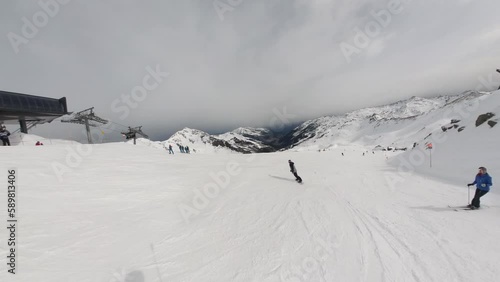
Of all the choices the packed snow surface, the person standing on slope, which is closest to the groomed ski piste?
the packed snow surface

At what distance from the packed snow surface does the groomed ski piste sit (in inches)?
1.5

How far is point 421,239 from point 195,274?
287 inches

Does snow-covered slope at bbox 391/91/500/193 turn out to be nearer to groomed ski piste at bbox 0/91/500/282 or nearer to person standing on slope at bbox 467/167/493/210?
groomed ski piste at bbox 0/91/500/282

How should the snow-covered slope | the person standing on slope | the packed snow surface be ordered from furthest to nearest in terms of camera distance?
the snow-covered slope
the person standing on slope
the packed snow surface

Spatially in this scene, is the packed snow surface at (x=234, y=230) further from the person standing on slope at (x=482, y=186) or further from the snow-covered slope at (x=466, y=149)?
the snow-covered slope at (x=466, y=149)

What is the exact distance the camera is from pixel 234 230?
7.77 metres

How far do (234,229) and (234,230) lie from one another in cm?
9

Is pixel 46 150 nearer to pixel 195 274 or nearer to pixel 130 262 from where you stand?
pixel 130 262

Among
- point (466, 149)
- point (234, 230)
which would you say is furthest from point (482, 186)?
point (466, 149)

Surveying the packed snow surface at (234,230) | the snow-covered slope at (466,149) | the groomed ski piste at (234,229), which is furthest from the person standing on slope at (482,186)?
the snow-covered slope at (466,149)

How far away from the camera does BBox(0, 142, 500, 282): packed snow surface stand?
5.25 meters

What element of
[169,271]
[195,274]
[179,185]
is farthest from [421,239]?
[179,185]

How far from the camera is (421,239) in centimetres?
638

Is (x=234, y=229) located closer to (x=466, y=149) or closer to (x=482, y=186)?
(x=482, y=186)
